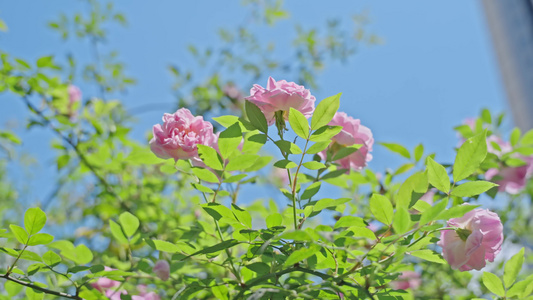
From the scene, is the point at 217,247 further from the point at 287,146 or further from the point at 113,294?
the point at 113,294

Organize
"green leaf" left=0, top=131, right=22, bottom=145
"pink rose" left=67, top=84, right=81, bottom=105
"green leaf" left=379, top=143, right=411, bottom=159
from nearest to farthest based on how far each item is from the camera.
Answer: "green leaf" left=379, top=143, right=411, bottom=159, "green leaf" left=0, top=131, right=22, bottom=145, "pink rose" left=67, top=84, right=81, bottom=105

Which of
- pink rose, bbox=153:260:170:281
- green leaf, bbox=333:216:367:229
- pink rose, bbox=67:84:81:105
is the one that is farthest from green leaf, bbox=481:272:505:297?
pink rose, bbox=67:84:81:105

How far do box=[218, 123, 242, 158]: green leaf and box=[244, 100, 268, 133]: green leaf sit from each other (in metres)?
0.02

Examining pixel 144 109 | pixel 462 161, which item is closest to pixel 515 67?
pixel 144 109

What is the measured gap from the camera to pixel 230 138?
477mm

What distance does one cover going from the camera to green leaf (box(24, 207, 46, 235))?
47 centimetres

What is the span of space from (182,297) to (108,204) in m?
0.77

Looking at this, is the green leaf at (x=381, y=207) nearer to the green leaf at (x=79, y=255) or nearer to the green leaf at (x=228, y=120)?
the green leaf at (x=228, y=120)

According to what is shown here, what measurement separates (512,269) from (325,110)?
0.96 feet

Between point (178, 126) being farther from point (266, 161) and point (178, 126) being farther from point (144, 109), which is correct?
point (144, 109)

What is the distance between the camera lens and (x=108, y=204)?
3.79 feet

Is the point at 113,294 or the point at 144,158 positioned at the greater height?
the point at 144,158

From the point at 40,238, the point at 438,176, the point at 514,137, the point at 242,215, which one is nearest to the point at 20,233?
the point at 40,238

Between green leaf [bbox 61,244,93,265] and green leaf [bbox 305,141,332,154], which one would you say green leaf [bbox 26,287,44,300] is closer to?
green leaf [bbox 61,244,93,265]
